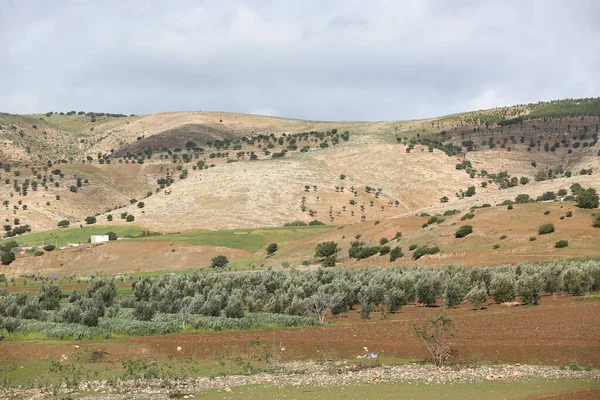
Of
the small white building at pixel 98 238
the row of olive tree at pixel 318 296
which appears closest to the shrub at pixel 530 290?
the row of olive tree at pixel 318 296

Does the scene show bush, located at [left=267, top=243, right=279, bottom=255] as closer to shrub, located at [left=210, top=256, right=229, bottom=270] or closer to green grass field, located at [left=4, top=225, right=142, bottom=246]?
shrub, located at [left=210, top=256, right=229, bottom=270]

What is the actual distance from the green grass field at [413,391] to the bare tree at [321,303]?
1711cm

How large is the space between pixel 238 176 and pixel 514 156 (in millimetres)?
→ 66181

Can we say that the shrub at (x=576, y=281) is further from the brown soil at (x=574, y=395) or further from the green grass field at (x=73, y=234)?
the green grass field at (x=73, y=234)

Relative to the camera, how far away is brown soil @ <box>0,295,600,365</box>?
29938 mm

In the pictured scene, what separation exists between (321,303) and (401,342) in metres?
11.4

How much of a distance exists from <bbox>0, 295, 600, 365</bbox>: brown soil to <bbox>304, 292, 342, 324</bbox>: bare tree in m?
6.06

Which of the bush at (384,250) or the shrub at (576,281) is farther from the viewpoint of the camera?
the bush at (384,250)

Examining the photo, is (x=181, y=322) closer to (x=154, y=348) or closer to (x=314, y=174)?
(x=154, y=348)

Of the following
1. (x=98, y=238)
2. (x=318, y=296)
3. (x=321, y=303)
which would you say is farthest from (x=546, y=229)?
(x=98, y=238)

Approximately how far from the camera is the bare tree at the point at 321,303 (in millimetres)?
43713

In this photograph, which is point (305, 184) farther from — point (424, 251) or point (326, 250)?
point (424, 251)

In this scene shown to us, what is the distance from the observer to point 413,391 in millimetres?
24750

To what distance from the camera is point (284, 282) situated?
54.0 meters
